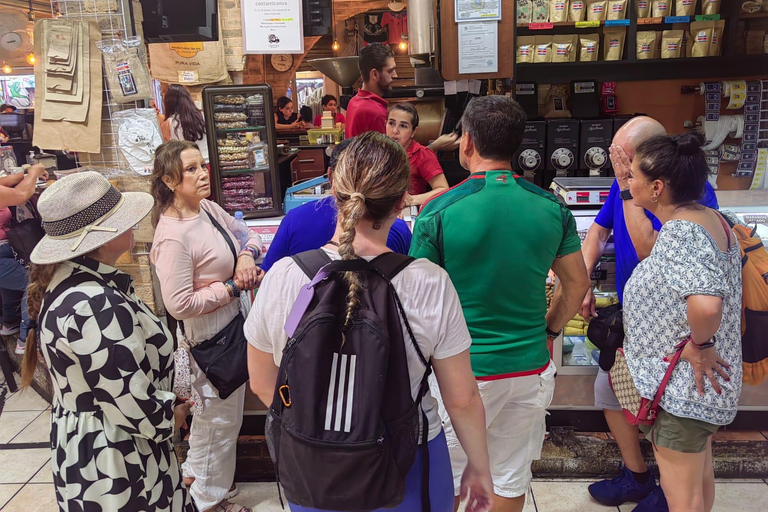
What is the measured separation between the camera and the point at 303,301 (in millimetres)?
1350

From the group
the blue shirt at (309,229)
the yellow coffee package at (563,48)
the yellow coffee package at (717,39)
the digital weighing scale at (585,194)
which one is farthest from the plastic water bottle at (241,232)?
the yellow coffee package at (717,39)

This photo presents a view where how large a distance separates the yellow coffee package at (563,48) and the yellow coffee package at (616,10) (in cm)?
27

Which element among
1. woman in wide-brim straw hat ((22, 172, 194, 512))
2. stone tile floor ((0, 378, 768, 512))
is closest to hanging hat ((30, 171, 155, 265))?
woman in wide-brim straw hat ((22, 172, 194, 512))

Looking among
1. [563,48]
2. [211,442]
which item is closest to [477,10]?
[563,48]

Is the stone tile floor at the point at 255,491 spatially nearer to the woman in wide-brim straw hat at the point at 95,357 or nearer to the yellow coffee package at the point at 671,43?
the woman in wide-brim straw hat at the point at 95,357

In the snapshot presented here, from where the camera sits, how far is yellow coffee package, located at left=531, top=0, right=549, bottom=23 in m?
4.18

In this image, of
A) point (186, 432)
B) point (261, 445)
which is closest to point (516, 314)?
point (261, 445)

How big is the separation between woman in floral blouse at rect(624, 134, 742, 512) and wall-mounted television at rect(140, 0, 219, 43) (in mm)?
2893

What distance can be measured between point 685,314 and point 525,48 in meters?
2.76

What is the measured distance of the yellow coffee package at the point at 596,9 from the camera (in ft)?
13.6

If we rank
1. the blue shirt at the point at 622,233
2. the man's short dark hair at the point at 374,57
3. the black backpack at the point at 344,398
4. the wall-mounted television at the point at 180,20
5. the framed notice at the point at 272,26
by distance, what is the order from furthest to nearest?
the man's short dark hair at the point at 374,57 < the framed notice at the point at 272,26 < the wall-mounted television at the point at 180,20 < the blue shirt at the point at 622,233 < the black backpack at the point at 344,398

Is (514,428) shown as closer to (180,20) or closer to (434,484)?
(434,484)

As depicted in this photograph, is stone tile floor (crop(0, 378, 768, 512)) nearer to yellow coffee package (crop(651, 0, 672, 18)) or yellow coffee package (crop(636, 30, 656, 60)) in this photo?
yellow coffee package (crop(636, 30, 656, 60))

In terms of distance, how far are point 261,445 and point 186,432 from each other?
45 centimetres
